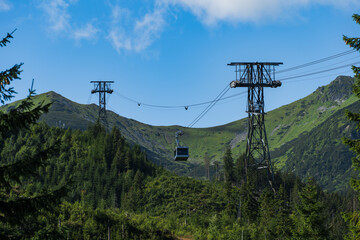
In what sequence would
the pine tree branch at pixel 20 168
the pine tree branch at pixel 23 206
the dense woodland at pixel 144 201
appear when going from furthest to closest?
the dense woodland at pixel 144 201 → the pine tree branch at pixel 23 206 → the pine tree branch at pixel 20 168

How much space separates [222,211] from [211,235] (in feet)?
69.0

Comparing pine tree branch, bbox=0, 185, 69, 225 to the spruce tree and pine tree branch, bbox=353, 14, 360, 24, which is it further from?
pine tree branch, bbox=353, 14, 360, 24

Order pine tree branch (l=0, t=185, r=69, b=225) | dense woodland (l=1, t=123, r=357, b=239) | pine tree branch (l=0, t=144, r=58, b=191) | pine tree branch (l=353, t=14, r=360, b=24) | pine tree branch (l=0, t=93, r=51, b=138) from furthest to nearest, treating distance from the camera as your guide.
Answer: dense woodland (l=1, t=123, r=357, b=239) < pine tree branch (l=353, t=14, r=360, b=24) < pine tree branch (l=0, t=93, r=51, b=138) < pine tree branch (l=0, t=185, r=69, b=225) < pine tree branch (l=0, t=144, r=58, b=191)

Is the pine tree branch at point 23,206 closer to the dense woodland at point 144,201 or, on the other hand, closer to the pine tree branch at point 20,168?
the pine tree branch at point 20,168

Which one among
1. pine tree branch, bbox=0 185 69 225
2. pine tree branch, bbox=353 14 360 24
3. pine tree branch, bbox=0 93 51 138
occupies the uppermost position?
pine tree branch, bbox=353 14 360 24

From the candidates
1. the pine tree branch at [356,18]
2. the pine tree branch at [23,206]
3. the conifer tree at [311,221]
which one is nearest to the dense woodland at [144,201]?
the conifer tree at [311,221]

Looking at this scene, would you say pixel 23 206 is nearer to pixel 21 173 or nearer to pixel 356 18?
pixel 21 173

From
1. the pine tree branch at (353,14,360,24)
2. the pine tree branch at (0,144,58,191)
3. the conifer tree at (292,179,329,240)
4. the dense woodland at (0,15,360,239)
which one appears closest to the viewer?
the pine tree branch at (0,144,58,191)

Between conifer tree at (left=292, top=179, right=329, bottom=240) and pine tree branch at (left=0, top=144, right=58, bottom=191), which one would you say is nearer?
pine tree branch at (left=0, top=144, right=58, bottom=191)

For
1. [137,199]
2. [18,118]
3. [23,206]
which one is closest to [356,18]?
[18,118]

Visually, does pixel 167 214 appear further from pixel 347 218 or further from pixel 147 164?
pixel 347 218

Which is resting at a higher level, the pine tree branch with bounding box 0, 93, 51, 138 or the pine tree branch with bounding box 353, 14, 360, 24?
the pine tree branch with bounding box 353, 14, 360, 24

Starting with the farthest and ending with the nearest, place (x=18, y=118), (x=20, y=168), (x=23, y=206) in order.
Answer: (x=18, y=118)
(x=23, y=206)
(x=20, y=168)

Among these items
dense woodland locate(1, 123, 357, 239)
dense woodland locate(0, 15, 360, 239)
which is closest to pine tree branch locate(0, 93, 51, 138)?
dense woodland locate(0, 15, 360, 239)
